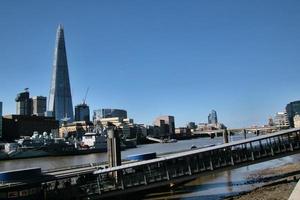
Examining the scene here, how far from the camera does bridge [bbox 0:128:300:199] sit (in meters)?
37.1

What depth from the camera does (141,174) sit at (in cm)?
4225

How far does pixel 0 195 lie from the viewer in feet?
114

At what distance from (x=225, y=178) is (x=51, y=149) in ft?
427

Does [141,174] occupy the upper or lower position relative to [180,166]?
lower

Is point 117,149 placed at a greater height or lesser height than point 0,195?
greater

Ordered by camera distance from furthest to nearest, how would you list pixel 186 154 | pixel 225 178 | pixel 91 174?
pixel 225 178
pixel 186 154
pixel 91 174

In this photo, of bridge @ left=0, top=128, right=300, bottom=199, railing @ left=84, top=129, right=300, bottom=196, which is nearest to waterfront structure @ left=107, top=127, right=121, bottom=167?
railing @ left=84, top=129, right=300, bottom=196

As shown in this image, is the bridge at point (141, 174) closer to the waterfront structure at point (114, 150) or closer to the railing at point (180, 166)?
the railing at point (180, 166)

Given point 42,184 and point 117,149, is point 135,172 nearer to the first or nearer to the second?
point 117,149

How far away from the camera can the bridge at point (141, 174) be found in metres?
37.1

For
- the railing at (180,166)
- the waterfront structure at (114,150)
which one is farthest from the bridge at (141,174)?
the waterfront structure at (114,150)

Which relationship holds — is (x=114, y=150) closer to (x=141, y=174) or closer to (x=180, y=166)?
(x=141, y=174)

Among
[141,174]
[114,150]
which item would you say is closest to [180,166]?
[141,174]

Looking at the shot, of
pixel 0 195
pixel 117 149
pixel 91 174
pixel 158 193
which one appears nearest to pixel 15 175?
pixel 0 195
